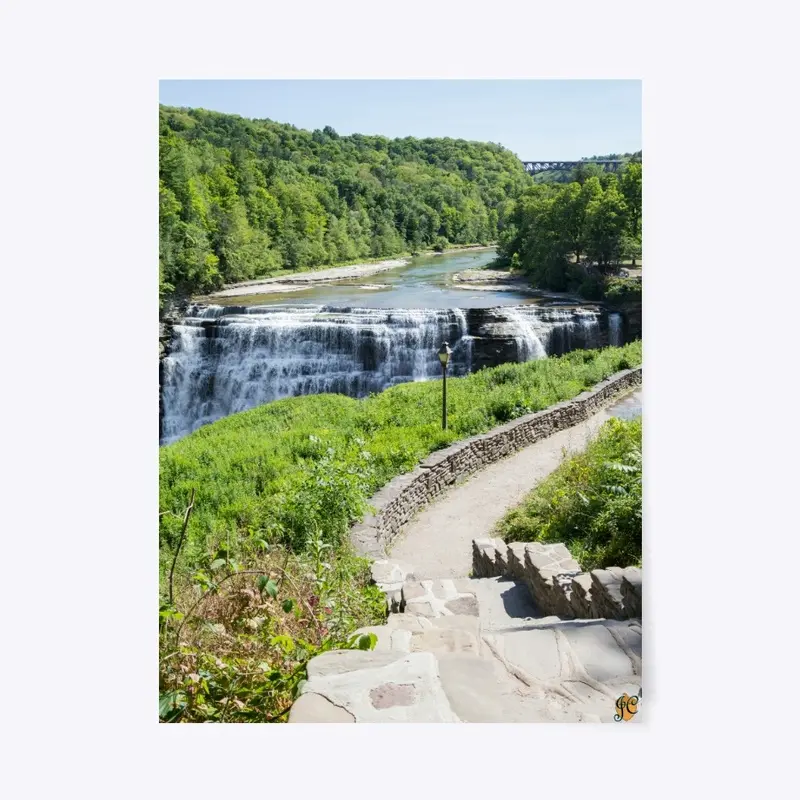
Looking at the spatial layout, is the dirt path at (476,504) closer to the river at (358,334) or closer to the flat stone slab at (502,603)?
the flat stone slab at (502,603)

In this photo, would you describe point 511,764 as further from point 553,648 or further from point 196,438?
point 196,438

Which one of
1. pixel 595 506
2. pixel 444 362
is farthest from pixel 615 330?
pixel 595 506

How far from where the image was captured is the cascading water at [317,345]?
4.60m

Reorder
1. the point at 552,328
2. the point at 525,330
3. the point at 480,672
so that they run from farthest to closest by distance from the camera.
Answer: the point at 525,330, the point at 552,328, the point at 480,672

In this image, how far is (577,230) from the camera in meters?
4.62

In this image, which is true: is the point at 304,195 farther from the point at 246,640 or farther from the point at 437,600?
the point at 246,640

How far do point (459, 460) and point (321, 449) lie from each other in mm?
1145

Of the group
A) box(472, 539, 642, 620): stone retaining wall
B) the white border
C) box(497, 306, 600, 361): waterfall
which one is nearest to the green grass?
box(497, 306, 600, 361): waterfall

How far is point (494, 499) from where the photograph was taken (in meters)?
4.91

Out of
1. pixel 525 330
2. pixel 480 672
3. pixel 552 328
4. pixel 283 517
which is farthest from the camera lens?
pixel 525 330
